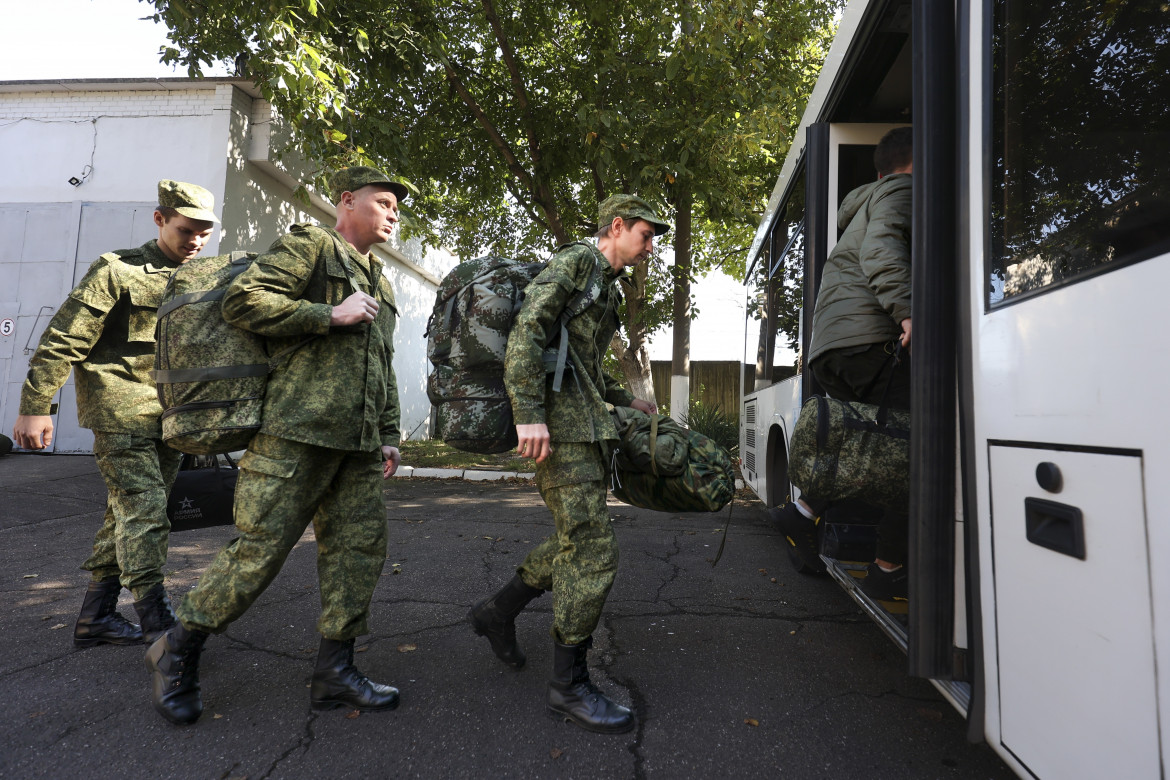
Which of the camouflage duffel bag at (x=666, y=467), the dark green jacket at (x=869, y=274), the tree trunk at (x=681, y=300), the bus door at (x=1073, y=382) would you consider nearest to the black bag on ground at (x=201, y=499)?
the camouflage duffel bag at (x=666, y=467)

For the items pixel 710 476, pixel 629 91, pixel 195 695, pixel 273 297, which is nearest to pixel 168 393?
pixel 273 297

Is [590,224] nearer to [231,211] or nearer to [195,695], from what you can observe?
[231,211]

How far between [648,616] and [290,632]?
165 cm

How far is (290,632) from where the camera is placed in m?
3.09

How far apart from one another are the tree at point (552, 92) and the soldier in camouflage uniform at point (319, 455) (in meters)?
4.32

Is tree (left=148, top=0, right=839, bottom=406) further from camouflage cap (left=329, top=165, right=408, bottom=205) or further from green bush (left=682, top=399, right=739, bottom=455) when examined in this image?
camouflage cap (left=329, top=165, right=408, bottom=205)

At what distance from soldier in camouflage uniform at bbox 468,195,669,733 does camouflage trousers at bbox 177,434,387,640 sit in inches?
25.2

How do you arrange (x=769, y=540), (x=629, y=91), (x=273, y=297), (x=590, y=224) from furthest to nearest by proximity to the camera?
(x=590, y=224) < (x=629, y=91) < (x=769, y=540) < (x=273, y=297)

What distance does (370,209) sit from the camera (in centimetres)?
250

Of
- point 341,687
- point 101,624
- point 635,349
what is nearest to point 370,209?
Answer: point 341,687

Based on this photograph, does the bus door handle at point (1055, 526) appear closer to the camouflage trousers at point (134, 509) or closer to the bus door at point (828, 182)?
the bus door at point (828, 182)

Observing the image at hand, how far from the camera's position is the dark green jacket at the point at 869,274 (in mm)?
2369

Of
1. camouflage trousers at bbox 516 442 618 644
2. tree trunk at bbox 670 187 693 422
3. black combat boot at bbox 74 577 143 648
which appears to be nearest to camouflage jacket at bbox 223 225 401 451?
camouflage trousers at bbox 516 442 618 644

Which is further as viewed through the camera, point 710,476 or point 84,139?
point 84,139
